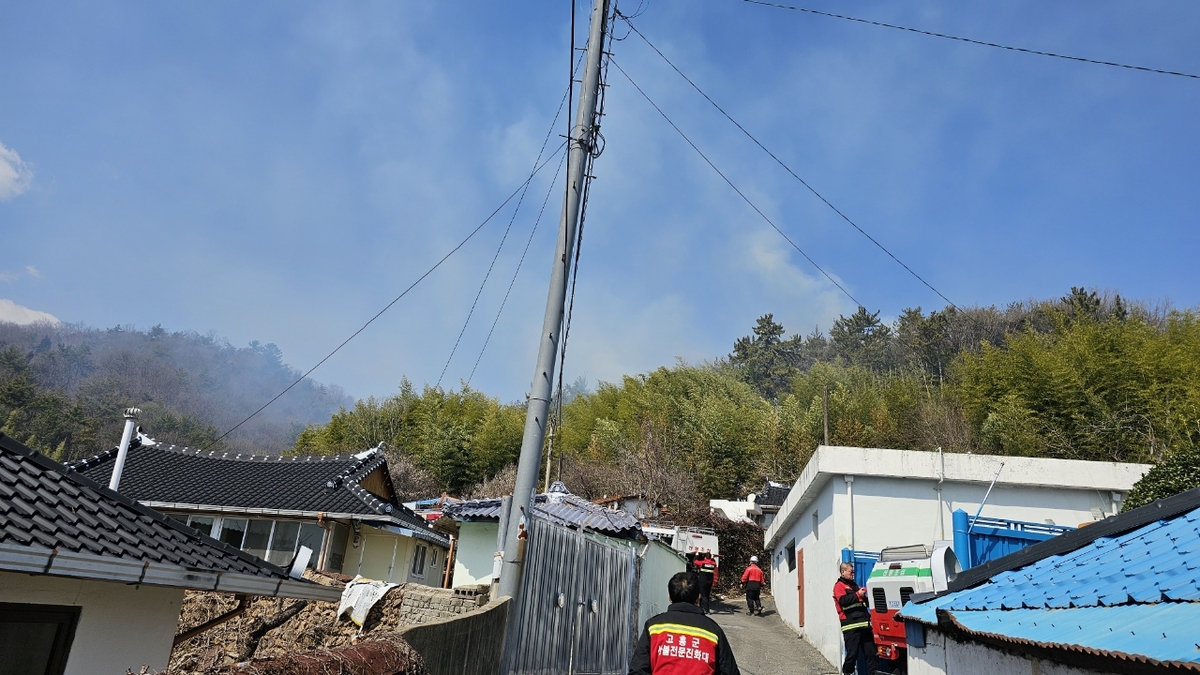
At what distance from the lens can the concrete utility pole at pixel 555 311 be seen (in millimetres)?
6848

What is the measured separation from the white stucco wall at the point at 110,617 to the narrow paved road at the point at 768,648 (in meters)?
8.21

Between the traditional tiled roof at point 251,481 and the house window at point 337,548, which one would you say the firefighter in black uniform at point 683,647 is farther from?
the house window at point 337,548

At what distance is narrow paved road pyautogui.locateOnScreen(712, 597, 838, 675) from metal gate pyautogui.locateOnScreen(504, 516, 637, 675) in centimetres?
230

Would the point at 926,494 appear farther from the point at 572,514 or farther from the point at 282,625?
the point at 282,625

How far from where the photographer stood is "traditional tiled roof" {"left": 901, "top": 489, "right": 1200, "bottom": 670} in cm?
330

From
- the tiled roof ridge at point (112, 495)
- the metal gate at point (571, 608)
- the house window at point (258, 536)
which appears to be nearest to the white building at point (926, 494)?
the metal gate at point (571, 608)

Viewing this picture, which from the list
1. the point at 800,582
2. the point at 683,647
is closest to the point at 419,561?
the point at 800,582

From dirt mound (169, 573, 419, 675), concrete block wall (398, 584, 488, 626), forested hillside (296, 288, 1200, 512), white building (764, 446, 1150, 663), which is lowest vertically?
dirt mound (169, 573, 419, 675)

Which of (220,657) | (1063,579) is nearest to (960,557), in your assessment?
(1063,579)

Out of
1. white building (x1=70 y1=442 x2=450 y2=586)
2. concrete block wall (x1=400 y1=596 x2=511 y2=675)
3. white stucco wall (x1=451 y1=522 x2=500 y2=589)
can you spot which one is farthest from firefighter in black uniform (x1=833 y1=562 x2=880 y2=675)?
white building (x1=70 y1=442 x2=450 y2=586)

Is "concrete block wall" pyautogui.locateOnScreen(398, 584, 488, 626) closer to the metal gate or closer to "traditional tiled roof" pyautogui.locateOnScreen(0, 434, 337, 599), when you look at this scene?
the metal gate

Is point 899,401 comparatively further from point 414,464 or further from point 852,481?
point 414,464

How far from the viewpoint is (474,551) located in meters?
14.6

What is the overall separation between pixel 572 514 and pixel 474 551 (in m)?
2.54
